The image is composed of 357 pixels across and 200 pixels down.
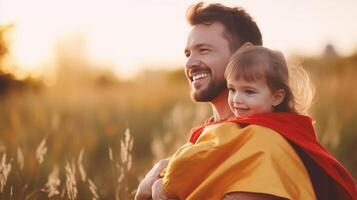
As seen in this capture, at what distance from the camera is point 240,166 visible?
3008 millimetres

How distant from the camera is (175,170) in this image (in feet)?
10.2

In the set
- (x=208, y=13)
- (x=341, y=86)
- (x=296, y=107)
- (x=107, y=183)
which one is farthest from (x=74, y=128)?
(x=296, y=107)

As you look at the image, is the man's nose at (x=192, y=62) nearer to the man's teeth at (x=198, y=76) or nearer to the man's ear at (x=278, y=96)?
the man's teeth at (x=198, y=76)

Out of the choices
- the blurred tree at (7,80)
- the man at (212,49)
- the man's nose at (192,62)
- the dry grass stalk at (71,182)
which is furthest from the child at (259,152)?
Result: the blurred tree at (7,80)

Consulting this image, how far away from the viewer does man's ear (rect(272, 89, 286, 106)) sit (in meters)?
3.30

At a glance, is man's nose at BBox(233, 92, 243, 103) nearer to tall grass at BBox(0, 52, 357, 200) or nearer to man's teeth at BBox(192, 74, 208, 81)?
man's teeth at BBox(192, 74, 208, 81)

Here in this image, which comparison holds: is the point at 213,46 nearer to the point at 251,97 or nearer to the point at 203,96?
the point at 203,96

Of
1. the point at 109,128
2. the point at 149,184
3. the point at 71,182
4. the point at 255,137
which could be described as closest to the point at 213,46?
the point at 149,184

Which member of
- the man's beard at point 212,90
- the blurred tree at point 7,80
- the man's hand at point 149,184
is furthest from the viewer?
the blurred tree at point 7,80

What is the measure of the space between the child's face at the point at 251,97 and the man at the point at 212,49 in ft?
1.27

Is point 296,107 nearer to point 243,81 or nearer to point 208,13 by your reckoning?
point 243,81

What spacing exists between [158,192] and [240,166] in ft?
1.56

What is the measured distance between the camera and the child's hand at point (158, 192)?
10.6 feet

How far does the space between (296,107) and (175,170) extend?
758 mm
